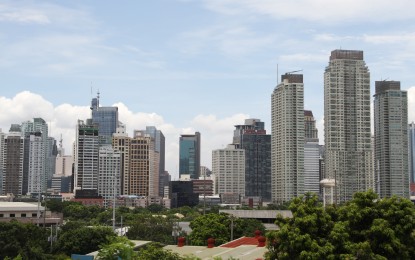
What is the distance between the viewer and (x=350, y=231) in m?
35.0

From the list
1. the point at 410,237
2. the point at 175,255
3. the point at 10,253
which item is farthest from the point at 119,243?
the point at 10,253

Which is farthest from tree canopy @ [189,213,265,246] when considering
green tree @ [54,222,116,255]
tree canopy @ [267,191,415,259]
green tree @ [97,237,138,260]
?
green tree @ [97,237,138,260]

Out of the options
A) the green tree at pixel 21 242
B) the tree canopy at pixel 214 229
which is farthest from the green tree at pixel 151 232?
the green tree at pixel 21 242

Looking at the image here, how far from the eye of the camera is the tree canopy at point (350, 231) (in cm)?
3303

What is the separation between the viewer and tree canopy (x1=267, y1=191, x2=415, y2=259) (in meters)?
33.0

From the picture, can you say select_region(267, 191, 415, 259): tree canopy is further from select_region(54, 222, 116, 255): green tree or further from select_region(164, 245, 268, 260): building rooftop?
select_region(54, 222, 116, 255): green tree

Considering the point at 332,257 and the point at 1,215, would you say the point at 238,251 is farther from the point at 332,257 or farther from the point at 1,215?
A: the point at 1,215

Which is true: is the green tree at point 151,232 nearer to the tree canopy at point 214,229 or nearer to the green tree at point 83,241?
the tree canopy at point 214,229

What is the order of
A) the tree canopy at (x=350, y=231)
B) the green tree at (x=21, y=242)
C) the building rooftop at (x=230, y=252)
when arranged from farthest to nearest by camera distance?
the green tree at (x=21, y=242) → the building rooftop at (x=230, y=252) → the tree canopy at (x=350, y=231)

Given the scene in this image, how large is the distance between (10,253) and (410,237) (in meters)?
43.5

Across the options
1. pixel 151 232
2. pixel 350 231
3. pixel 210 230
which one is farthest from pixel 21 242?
pixel 350 231

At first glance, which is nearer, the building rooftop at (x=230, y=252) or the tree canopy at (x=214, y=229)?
the building rooftop at (x=230, y=252)

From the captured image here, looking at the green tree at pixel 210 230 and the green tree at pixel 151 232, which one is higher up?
the green tree at pixel 210 230

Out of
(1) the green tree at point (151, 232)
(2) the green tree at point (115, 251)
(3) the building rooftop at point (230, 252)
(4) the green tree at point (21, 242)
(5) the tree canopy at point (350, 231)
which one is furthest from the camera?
(1) the green tree at point (151, 232)
